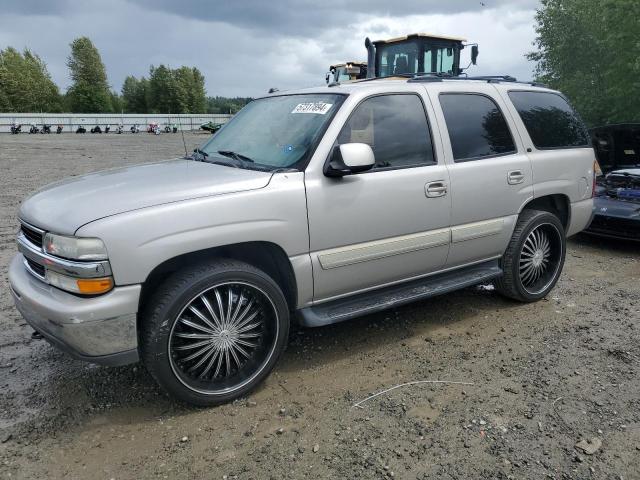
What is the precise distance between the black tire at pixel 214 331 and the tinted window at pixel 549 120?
115 inches

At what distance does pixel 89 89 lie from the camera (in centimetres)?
7981

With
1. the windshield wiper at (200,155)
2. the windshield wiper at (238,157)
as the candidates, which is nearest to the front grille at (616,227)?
the windshield wiper at (238,157)

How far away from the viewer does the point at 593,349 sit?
153 inches

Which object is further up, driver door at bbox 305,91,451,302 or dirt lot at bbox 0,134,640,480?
driver door at bbox 305,91,451,302

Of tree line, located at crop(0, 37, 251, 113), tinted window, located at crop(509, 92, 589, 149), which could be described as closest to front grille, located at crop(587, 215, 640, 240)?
tinted window, located at crop(509, 92, 589, 149)

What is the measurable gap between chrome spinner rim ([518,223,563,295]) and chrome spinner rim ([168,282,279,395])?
2583 mm

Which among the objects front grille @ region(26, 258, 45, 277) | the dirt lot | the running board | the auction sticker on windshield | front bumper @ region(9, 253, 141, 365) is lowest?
the dirt lot

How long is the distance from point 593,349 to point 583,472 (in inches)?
61.4

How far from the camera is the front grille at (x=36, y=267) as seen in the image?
9.78 feet

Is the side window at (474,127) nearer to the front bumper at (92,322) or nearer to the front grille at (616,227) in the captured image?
the front bumper at (92,322)

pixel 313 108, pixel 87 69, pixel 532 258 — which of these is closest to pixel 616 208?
pixel 532 258

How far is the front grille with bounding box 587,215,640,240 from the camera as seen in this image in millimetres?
6434

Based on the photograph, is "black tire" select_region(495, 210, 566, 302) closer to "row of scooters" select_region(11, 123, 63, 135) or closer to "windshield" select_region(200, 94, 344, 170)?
"windshield" select_region(200, 94, 344, 170)

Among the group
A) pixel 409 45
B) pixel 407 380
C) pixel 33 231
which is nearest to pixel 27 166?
pixel 409 45
